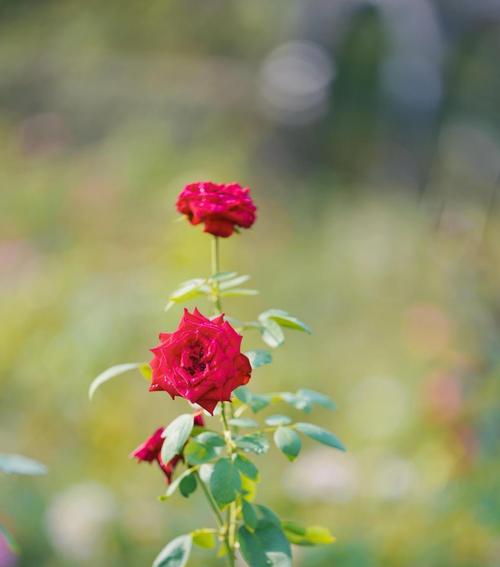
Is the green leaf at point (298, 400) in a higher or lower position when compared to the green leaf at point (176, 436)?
higher

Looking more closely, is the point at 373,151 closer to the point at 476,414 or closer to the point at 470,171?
the point at 470,171

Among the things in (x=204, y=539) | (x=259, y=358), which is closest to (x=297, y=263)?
(x=204, y=539)

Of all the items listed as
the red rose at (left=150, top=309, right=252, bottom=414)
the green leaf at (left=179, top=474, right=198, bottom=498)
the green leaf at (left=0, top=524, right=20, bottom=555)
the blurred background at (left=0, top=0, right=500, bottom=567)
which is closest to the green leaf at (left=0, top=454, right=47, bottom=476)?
the green leaf at (left=0, top=524, right=20, bottom=555)

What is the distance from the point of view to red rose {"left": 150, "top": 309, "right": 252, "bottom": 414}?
30.4 inches

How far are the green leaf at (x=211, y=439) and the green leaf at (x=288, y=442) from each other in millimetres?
51

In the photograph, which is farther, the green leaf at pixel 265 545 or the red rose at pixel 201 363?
the green leaf at pixel 265 545

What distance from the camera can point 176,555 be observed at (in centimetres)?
96

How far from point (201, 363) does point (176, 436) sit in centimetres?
8

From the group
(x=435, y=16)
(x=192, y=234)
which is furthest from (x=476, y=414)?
(x=435, y=16)

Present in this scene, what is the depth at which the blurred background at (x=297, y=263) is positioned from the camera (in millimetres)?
2014

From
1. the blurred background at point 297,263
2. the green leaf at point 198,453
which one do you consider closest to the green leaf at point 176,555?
the green leaf at point 198,453

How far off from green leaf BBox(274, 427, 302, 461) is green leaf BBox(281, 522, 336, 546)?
0.12 m

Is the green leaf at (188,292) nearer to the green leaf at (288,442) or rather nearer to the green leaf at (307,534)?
the green leaf at (288,442)

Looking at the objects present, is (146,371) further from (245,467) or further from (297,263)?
(297,263)
